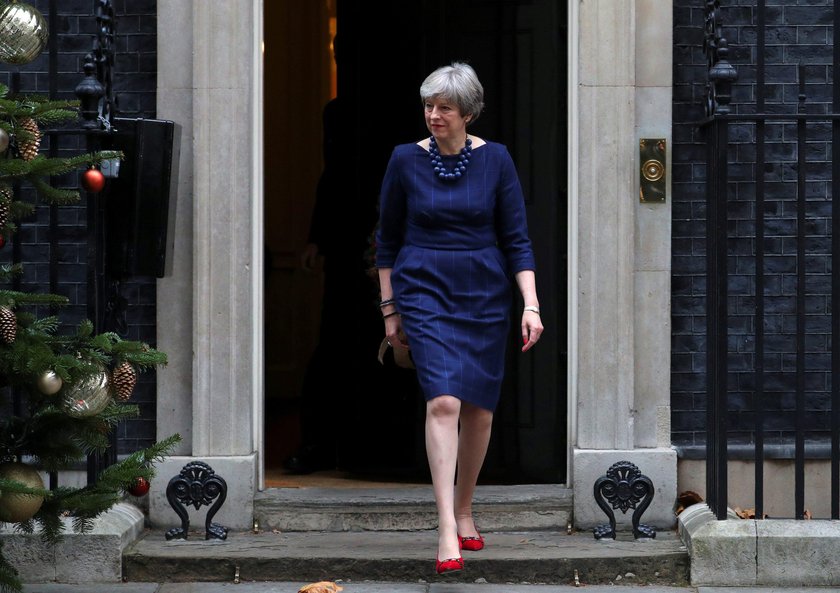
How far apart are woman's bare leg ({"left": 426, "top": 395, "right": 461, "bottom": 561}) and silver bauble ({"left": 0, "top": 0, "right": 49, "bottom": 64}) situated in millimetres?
1930

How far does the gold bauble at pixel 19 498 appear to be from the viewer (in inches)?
189

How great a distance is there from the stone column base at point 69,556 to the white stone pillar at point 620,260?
2.04 m

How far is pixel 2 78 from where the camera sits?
6535 millimetres

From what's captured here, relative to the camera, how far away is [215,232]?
6.38m

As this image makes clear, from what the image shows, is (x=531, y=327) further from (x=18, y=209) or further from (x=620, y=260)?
(x=18, y=209)

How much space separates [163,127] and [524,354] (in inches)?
99.4

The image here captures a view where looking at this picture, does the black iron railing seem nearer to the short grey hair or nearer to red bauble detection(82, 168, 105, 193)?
A: the short grey hair

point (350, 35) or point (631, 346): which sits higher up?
point (350, 35)

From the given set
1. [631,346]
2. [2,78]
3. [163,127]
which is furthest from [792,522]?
[2,78]

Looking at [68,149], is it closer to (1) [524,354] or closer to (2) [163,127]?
(2) [163,127]

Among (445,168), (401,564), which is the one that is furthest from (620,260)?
(401,564)

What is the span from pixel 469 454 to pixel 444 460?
0.37m

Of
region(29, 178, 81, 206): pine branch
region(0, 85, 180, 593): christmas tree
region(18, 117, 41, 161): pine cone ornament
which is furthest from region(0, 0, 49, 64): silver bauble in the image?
region(29, 178, 81, 206): pine branch

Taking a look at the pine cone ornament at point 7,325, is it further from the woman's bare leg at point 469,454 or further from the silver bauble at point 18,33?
the woman's bare leg at point 469,454
